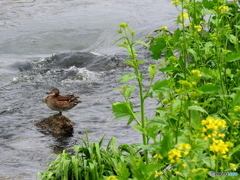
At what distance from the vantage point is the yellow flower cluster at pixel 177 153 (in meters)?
2.32

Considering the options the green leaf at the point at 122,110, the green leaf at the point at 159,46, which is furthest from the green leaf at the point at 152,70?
the green leaf at the point at 159,46

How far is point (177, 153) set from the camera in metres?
2.31

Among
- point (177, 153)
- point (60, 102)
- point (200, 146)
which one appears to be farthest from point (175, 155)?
point (60, 102)

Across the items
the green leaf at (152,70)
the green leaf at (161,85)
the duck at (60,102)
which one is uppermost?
the green leaf at (152,70)

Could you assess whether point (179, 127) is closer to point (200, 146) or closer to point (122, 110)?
point (122, 110)

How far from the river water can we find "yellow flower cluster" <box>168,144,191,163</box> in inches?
137

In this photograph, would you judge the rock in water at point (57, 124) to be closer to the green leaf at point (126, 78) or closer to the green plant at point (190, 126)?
the green plant at point (190, 126)

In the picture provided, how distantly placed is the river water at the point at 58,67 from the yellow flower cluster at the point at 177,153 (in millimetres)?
3476

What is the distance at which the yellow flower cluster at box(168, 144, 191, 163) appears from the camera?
2316mm

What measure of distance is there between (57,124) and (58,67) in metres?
3.07

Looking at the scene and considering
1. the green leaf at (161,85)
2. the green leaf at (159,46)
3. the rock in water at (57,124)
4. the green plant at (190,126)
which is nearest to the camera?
the green plant at (190,126)

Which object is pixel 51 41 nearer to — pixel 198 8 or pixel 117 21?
pixel 117 21

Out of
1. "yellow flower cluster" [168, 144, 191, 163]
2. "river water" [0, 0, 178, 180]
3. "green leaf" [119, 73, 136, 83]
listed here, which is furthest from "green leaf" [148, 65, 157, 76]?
"river water" [0, 0, 178, 180]

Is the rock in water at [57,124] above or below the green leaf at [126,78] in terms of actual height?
below
